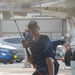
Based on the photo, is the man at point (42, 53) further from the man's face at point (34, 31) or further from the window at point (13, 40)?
the window at point (13, 40)

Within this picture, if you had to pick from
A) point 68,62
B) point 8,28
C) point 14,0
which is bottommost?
point 8,28

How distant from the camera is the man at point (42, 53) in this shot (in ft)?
14.1

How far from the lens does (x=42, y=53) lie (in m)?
4.32

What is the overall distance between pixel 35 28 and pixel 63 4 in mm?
2256

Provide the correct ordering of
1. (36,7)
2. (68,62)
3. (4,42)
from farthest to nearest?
1. (4,42)
2. (36,7)
3. (68,62)

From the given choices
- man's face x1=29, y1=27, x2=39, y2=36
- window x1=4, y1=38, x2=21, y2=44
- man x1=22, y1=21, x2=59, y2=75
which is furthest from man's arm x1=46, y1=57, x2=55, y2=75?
window x1=4, y1=38, x2=21, y2=44

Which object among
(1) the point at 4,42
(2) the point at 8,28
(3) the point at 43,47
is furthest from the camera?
(2) the point at 8,28

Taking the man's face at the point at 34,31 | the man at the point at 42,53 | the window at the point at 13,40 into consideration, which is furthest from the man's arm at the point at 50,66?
the window at the point at 13,40

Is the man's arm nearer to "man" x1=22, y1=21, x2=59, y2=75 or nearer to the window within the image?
"man" x1=22, y1=21, x2=59, y2=75

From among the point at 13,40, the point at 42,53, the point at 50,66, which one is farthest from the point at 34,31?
the point at 13,40

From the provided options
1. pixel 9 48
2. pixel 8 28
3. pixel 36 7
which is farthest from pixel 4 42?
pixel 36 7

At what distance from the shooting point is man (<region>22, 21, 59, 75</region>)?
4.29 meters

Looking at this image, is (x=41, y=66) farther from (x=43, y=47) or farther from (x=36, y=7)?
(x=36, y=7)

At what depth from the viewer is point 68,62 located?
495 cm
